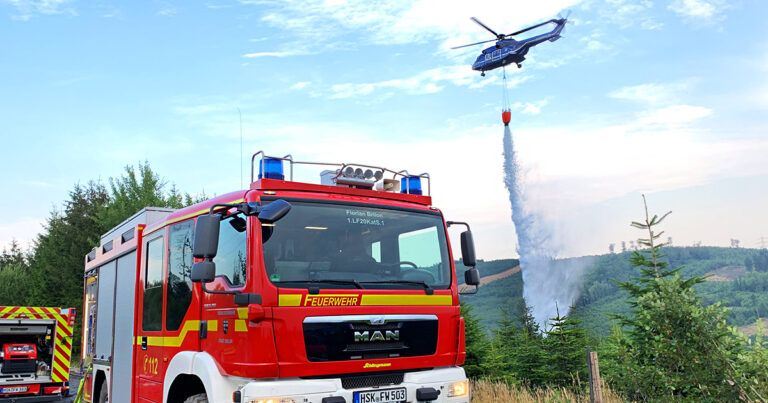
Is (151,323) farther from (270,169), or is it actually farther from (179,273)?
(270,169)

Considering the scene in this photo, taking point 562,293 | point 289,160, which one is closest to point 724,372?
point 289,160

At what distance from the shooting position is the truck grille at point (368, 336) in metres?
5.38

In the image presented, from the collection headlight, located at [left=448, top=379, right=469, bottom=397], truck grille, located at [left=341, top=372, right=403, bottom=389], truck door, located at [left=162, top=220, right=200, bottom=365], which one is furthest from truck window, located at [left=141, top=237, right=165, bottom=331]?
headlight, located at [left=448, top=379, right=469, bottom=397]

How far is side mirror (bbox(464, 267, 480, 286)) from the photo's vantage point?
695cm

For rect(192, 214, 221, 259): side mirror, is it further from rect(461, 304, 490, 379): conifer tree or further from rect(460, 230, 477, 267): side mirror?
rect(461, 304, 490, 379): conifer tree

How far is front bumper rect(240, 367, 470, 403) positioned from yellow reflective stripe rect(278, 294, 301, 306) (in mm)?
633

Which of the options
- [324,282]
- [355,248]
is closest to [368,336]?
[324,282]

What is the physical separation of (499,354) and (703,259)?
80.4 metres

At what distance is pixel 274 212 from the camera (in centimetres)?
535

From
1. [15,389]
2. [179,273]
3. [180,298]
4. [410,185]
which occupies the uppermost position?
[410,185]

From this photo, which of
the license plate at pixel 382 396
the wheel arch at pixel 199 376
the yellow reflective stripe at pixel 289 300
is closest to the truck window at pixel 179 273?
the wheel arch at pixel 199 376

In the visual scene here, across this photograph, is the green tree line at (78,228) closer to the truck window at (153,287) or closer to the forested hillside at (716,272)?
the truck window at (153,287)

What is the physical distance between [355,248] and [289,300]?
958 mm

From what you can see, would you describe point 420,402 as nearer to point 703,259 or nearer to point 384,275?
point 384,275
